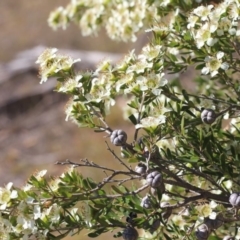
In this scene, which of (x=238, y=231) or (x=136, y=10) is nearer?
(x=238, y=231)

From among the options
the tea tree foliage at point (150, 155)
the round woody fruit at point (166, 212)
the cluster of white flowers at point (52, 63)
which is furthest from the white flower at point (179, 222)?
the cluster of white flowers at point (52, 63)

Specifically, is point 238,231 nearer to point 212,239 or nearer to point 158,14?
point 212,239

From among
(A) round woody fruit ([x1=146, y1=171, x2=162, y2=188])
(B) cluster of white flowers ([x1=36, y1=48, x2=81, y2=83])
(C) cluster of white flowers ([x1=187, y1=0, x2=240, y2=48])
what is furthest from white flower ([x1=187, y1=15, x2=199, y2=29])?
(A) round woody fruit ([x1=146, y1=171, x2=162, y2=188])

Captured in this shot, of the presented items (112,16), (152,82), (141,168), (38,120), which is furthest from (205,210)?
(38,120)

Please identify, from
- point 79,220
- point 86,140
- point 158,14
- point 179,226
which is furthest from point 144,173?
point 86,140

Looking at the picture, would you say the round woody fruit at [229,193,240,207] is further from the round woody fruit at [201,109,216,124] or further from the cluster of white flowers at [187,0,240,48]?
the cluster of white flowers at [187,0,240,48]

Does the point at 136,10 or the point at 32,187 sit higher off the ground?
the point at 136,10
